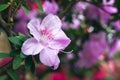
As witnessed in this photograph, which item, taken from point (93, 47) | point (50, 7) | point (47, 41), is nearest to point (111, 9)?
point (50, 7)

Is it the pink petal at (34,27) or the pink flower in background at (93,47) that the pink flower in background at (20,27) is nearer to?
the pink flower in background at (93,47)

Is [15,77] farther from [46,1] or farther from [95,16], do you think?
[95,16]

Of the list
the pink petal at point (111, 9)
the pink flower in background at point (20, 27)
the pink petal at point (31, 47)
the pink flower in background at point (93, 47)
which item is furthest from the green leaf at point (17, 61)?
the pink flower in background at point (93, 47)

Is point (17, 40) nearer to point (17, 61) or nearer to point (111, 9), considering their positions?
point (17, 61)

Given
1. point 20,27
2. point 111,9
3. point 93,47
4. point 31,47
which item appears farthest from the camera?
point 93,47

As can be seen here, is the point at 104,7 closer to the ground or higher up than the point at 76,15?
higher up

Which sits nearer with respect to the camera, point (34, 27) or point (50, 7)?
point (34, 27)

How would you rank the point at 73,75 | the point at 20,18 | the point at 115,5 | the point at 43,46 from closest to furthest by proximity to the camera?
the point at 43,46, the point at 115,5, the point at 20,18, the point at 73,75

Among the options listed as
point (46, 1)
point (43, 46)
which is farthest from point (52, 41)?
point (46, 1)
